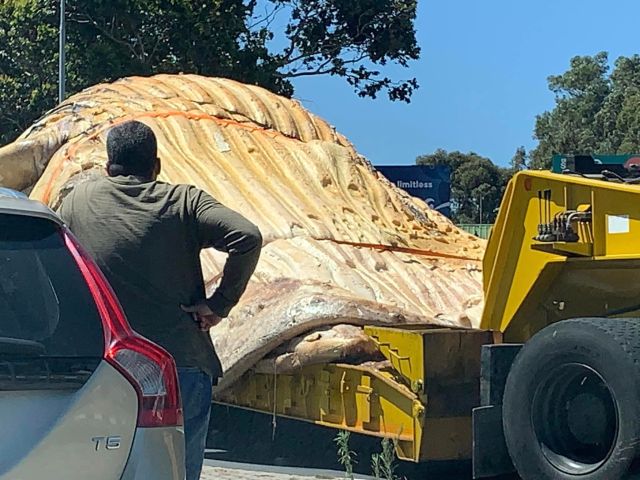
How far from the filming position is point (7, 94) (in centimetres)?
2967

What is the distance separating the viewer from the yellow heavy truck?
199 inches

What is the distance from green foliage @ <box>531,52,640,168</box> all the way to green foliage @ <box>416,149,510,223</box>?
2.66 metres

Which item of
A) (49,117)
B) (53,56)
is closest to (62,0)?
(53,56)

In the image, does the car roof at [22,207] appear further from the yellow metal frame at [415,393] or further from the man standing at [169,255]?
the yellow metal frame at [415,393]

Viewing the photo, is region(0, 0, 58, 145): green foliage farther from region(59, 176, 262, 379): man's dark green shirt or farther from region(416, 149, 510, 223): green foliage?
region(416, 149, 510, 223): green foliage

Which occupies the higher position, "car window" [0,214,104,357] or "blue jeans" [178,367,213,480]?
"car window" [0,214,104,357]

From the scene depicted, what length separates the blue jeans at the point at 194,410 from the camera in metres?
4.57

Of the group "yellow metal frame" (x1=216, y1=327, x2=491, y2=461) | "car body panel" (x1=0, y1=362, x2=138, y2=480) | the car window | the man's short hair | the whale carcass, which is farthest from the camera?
the whale carcass

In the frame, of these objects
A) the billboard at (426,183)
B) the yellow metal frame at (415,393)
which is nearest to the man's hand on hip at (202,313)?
the yellow metal frame at (415,393)

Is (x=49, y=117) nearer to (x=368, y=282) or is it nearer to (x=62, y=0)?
(x=368, y=282)

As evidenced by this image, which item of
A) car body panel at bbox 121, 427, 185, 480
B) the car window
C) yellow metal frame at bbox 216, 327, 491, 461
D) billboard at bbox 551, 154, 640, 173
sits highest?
billboard at bbox 551, 154, 640, 173

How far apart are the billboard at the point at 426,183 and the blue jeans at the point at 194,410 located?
67.3 ft

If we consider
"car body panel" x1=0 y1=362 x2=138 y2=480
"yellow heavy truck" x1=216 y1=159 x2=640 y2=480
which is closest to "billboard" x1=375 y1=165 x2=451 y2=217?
"yellow heavy truck" x1=216 y1=159 x2=640 y2=480

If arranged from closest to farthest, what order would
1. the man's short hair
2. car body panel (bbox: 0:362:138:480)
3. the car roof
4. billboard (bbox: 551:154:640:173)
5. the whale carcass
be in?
1. car body panel (bbox: 0:362:138:480)
2. the car roof
3. the man's short hair
4. billboard (bbox: 551:154:640:173)
5. the whale carcass
